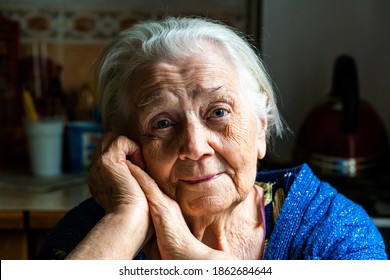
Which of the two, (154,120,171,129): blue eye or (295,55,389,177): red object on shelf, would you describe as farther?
(295,55,389,177): red object on shelf

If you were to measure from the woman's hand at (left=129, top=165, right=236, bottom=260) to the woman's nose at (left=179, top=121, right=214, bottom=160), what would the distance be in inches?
3.3

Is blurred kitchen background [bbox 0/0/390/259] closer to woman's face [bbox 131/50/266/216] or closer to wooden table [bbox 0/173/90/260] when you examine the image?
wooden table [bbox 0/173/90/260]

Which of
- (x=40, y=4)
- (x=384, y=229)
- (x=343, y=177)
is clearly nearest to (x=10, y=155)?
(x=40, y=4)

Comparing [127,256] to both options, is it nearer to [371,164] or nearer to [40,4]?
[371,164]

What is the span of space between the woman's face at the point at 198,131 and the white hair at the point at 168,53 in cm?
2

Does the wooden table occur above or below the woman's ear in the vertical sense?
below

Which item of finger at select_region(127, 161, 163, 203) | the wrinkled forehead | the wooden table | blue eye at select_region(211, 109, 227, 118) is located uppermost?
the wrinkled forehead

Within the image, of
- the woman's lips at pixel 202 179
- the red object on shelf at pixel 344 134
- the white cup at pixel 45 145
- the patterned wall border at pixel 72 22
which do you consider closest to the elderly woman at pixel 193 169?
the woman's lips at pixel 202 179

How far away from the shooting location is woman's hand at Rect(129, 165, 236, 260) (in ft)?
3.43

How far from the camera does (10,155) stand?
228 centimetres

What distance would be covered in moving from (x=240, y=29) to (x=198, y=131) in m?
1.21

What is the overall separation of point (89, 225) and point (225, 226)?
0.85ft

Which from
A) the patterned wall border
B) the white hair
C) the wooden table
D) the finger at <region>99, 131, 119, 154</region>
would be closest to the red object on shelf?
the patterned wall border

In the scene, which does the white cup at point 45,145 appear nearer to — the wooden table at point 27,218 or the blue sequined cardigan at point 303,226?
the wooden table at point 27,218
